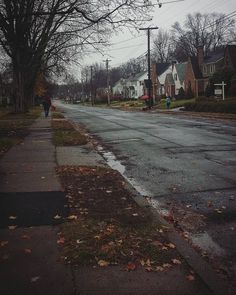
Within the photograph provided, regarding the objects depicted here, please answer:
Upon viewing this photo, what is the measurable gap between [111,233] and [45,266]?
1.20m

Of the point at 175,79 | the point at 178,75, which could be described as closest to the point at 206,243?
the point at 178,75

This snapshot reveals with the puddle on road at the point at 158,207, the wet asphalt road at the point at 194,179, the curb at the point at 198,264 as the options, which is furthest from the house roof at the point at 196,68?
the curb at the point at 198,264

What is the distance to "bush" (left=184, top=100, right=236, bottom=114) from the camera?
34919 mm

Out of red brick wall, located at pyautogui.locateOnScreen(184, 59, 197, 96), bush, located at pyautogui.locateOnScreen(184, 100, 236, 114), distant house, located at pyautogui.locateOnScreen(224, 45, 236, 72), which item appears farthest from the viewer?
red brick wall, located at pyautogui.locateOnScreen(184, 59, 197, 96)

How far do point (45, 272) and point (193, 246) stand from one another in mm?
1981

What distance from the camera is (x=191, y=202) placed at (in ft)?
24.2

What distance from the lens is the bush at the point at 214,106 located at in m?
34.9

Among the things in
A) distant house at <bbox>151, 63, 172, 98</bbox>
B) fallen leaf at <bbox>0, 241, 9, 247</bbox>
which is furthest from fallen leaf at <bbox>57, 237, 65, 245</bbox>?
distant house at <bbox>151, 63, 172, 98</bbox>

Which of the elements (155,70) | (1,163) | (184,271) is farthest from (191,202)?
(155,70)

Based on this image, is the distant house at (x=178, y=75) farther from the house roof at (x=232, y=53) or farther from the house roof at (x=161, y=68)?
the house roof at (x=232, y=53)

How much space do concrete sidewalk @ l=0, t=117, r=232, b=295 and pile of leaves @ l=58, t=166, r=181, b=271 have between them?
158 millimetres

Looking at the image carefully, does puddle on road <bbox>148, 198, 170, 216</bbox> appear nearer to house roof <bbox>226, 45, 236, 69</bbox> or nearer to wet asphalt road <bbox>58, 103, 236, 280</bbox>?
wet asphalt road <bbox>58, 103, 236, 280</bbox>

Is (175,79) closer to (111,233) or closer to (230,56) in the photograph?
(230,56)

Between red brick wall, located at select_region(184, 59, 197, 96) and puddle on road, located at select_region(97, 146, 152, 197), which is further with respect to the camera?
red brick wall, located at select_region(184, 59, 197, 96)
